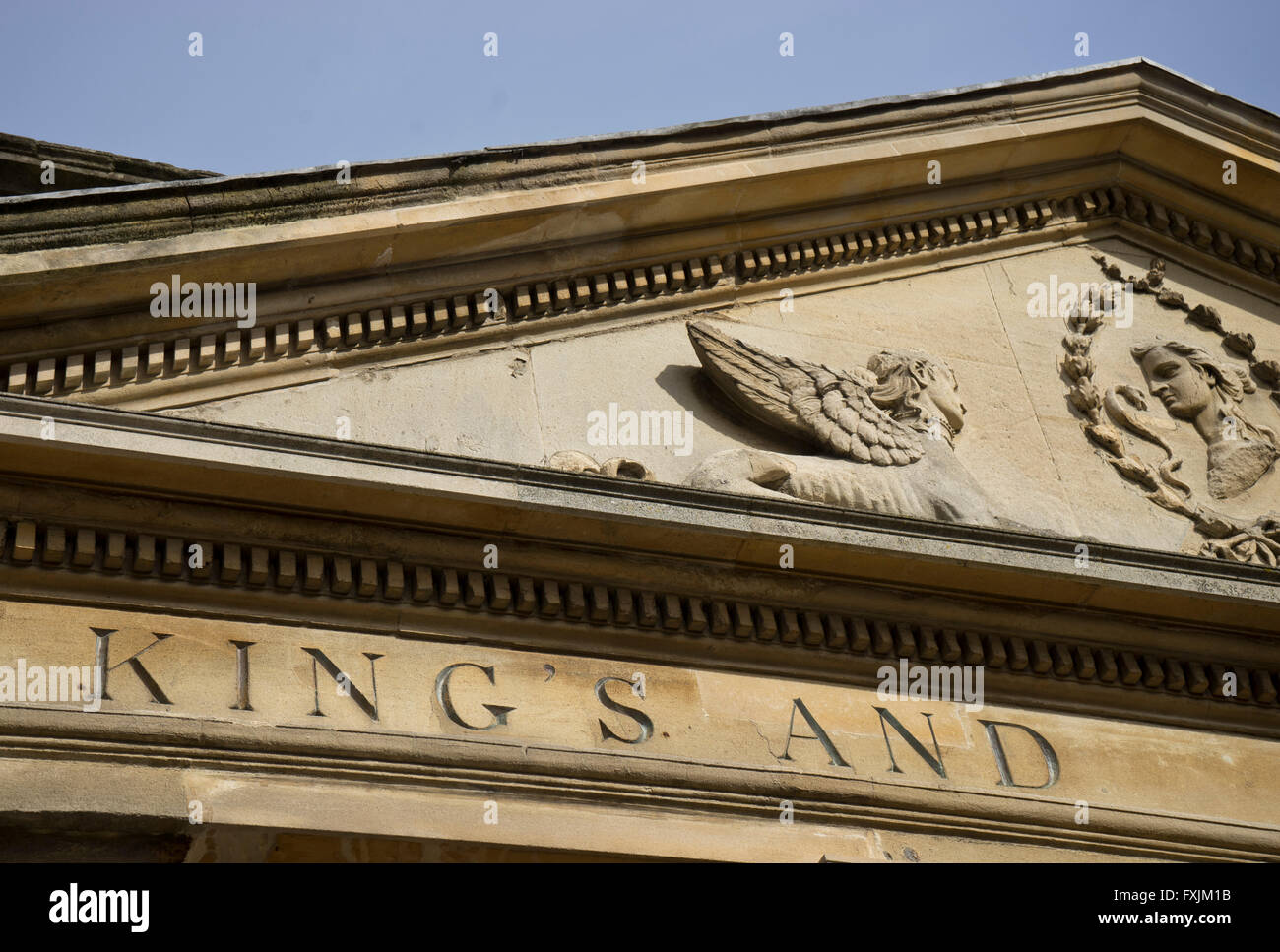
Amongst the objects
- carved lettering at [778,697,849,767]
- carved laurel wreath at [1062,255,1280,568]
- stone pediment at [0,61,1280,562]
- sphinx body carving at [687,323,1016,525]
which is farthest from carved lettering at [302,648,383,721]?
carved laurel wreath at [1062,255,1280,568]

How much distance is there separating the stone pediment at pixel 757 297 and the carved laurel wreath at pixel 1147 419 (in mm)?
21

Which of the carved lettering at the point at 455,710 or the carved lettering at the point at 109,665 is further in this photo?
the carved lettering at the point at 455,710

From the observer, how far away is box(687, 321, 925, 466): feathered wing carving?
8555 mm

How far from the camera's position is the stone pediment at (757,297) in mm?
7926

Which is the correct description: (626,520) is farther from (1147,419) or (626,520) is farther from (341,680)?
(1147,419)

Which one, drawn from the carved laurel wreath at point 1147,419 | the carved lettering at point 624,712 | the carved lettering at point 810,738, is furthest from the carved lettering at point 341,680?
the carved laurel wreath at point 1147,419

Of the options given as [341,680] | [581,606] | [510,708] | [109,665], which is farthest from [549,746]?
[109,665]

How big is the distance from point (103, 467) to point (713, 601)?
2.53 meters

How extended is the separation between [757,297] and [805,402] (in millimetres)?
1016

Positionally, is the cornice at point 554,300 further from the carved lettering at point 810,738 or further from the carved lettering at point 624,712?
the carved lettering at point 810,738

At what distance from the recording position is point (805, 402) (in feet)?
28.4

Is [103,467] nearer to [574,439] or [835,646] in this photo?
Result: [574,439]

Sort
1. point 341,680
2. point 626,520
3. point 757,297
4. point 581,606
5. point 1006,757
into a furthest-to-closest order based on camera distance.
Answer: point 757,297
point 1006,757
point 581,606
point 626,520
point 341,680

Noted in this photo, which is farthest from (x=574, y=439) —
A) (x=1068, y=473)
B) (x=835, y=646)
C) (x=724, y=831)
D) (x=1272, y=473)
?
(x=1272, y=473)
